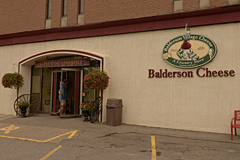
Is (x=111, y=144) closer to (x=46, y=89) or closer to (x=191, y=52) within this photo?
(x=191, y=52)

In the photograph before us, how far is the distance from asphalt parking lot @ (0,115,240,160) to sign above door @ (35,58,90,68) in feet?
12.7

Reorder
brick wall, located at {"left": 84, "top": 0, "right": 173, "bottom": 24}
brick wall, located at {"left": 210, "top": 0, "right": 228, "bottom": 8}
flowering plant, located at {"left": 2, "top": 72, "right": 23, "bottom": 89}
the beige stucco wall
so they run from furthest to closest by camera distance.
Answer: flowering plant, located at {"left": 2, "top": 72, "right": 23, "bottom": 89}, brick wall, located at {"left": 84, "top": 0, "right": 173, "bottom": 24}, brick wall, located at {"left": 210, "top": 0, "right": 228, "bottom": 8}, the beige stucco wall

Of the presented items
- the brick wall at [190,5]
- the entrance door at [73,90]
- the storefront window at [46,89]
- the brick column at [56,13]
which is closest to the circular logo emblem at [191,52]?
the brick wall at [190,5]

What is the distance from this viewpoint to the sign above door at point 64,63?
1123 cm

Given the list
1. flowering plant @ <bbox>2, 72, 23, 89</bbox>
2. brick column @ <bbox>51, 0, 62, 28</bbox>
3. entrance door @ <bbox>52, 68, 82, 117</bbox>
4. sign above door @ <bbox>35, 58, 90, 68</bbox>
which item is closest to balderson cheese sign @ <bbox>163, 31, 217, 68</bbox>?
sign above door @ <bbox>35, 58, 90, 68</bbox>

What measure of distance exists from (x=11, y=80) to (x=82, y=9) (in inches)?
231

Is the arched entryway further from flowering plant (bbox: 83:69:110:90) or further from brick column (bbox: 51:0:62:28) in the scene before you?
brick column (bbox: 51:0:62:28)

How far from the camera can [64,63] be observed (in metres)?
11.9

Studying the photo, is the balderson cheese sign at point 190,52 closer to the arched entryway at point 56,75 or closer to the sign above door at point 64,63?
the arched entryway at point 56,75

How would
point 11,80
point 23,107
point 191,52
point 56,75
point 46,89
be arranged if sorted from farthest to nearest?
point 46,89
point 56,75
point 11,80
point 23,107
point 191,52

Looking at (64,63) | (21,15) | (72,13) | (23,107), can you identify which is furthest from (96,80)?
(21,15)

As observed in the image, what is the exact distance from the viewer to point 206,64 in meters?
8.49

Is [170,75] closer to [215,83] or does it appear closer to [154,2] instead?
[215,83]

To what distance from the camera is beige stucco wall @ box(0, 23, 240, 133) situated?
321 inches
